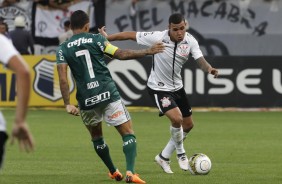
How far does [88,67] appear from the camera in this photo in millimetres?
10727

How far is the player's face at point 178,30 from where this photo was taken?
12109 millimetres

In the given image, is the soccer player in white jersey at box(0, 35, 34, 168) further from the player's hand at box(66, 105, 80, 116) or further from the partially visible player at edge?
the partially visible player at edge

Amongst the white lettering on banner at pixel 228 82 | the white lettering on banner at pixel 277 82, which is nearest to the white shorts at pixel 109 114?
the white lettering on banner at pixel 228 82

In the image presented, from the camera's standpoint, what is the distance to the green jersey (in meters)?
10.7

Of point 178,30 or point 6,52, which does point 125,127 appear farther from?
point 6,52

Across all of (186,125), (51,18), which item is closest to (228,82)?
(51,18)

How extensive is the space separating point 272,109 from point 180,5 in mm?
5657

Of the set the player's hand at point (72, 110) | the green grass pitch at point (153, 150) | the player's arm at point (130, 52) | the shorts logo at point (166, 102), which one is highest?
the player's arm at point (130, 52)

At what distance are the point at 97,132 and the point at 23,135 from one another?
4777 millimetres

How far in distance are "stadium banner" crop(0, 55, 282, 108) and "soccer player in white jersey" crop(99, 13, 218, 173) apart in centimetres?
1086

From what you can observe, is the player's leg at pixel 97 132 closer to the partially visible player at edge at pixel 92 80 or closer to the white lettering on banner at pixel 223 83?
the partially visible player at edge at pixel 92 80

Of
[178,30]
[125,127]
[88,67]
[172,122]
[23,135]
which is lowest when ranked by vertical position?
[172,122]

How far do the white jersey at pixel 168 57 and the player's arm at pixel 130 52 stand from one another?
6.17ft

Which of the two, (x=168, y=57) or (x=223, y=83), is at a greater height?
(x=168, y=57)
